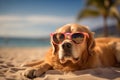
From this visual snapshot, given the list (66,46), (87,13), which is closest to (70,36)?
(66,46)

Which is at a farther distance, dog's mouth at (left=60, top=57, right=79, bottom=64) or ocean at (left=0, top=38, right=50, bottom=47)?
ocean at (left=0, top=38, right=50, bottom=47)

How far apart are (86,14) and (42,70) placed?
18.2 m

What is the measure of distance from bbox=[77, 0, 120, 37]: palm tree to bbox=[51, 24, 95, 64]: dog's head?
17.3 m

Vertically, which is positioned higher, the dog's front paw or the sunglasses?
the sunglasses

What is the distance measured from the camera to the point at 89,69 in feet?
17.0

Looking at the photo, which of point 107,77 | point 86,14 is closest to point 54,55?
point 107,77

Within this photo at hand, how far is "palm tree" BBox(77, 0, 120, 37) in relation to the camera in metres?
22.8

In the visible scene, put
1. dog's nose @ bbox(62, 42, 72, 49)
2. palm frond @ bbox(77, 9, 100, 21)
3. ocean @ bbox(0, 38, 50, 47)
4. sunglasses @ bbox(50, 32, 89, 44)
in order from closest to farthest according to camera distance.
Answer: dog's nose @ bbox(62, 42, 72, 49) < sunglasses @ bbox(50, 32, 89, 44) < palm frond @ bbox(77, 9, 100, 21) < ocean @ bbox(0, 38, 50, 47)

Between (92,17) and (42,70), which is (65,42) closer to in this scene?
(42,70)

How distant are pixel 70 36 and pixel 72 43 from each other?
7.7 inches

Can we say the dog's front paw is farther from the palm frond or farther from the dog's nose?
the palm frond

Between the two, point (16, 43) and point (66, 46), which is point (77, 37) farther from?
point (16, 43)

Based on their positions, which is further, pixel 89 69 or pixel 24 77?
pixel 89 69

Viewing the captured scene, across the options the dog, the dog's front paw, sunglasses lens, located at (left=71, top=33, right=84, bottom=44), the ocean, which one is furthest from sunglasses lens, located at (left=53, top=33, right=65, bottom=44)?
the ocean
